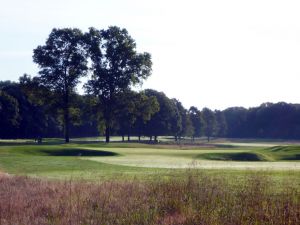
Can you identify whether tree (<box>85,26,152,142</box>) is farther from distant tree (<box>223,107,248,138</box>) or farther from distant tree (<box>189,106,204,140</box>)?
distant tree (<box>223,107,248,138</box>)

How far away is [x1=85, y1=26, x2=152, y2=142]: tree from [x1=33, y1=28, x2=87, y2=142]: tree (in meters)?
2.44

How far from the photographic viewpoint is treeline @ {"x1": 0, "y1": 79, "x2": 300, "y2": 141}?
71.6m

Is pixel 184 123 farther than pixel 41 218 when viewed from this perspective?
Yes

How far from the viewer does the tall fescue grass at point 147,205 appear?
11.8 metres

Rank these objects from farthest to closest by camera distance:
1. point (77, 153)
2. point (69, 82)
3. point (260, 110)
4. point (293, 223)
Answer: point (260, 110)
point (69, 82)
point (77, 153)
point (293, 223)

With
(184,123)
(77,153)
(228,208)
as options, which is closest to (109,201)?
(228,208)

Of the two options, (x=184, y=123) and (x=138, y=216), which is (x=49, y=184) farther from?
(x=184, y=123)

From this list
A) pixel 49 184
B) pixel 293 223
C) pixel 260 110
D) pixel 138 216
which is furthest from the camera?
pixel 260 110

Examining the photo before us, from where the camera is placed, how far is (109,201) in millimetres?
14375

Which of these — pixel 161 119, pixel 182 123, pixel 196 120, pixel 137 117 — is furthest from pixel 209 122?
pixel 137 117

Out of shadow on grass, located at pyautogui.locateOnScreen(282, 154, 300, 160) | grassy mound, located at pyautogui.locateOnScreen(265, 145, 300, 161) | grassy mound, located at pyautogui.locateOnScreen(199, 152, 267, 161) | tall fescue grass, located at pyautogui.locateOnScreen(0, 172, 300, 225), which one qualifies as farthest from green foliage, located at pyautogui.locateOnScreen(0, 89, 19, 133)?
tall fescue grass, located at pyautogui.locateOnScreen(0, 172, 300, 225)

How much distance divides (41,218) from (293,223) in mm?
5829

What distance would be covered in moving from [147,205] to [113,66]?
59920 millimetres

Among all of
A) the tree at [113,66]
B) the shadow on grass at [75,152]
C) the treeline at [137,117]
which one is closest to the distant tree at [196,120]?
the treeline at [137,117]
